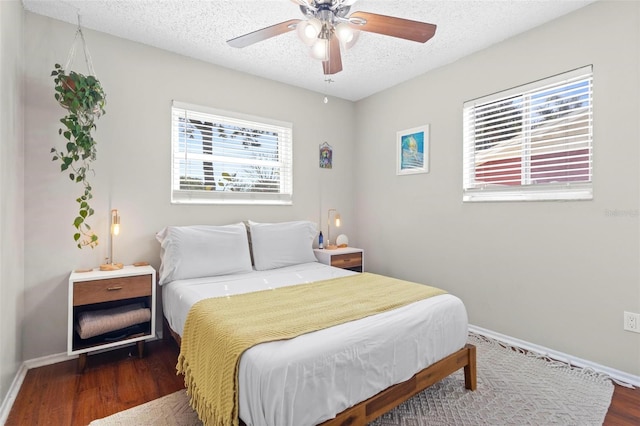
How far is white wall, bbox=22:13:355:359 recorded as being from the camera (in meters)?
2.46

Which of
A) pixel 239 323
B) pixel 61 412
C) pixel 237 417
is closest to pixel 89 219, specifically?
pixel 61 412

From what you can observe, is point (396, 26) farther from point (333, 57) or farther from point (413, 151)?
point (413, 151)

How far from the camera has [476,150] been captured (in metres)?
3.17

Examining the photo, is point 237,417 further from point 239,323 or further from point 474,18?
point 474,18

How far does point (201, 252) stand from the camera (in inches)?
110

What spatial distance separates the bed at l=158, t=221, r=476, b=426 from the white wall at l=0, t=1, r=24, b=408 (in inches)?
36.3

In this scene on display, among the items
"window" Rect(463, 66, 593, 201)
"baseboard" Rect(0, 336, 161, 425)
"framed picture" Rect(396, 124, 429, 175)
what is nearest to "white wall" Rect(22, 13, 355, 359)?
"baseboard" Rect(0, 336, 161, 425)

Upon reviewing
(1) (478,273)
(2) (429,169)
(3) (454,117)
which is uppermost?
(3) (454,117)

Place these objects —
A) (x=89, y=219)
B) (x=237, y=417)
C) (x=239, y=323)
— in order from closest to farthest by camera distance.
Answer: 1. (x=237, y=417)
2. (x=239, y=323)
3. (x=89, y=219)

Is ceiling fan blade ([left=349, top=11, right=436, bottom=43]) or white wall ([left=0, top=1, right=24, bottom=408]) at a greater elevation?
ceiling fan blade ([left=349, top=11, right=436, bottom=43])

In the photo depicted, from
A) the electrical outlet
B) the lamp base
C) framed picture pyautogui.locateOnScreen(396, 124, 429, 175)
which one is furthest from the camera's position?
framed picture pyautogui.locateOnScreen(396, 124, 429, 175)

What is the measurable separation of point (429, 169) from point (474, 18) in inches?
57.7

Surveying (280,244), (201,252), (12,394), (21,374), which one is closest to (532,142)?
(280,244)

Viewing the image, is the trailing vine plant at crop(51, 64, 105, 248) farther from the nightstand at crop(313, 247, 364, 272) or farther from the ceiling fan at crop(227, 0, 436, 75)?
the nightstand at crop(313, 247, 364, 272)
